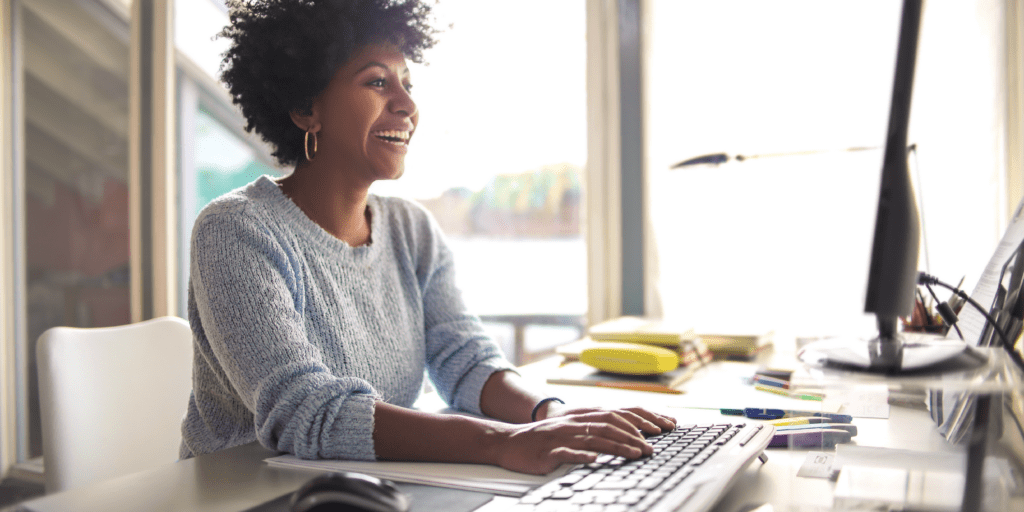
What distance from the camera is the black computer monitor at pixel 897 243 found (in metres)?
0.58

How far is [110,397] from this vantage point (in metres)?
1.24

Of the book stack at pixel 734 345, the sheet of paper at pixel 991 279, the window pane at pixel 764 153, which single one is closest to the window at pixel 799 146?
the window pane at pixel 764 153

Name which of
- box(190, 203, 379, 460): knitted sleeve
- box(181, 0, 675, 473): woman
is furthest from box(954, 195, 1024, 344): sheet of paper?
box(190, 203, 379, 460): knitted sleeve

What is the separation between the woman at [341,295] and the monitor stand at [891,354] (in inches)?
8.5

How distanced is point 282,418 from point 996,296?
921 mm

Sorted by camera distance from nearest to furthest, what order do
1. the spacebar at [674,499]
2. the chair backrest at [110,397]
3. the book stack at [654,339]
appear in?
the spacebar at [674,499] < the chair backrest at [110,397] < the book stack at [654,339]

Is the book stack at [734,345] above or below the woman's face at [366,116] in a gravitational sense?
below

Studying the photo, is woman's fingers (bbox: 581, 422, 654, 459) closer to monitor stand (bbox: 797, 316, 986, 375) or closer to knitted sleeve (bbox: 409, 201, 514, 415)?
monitor stand (bbox: 797, 316, 986, 375)

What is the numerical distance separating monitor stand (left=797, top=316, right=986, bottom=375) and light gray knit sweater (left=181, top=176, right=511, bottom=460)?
20.9 inches

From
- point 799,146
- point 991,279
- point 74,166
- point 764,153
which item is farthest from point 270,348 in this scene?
point 74,166

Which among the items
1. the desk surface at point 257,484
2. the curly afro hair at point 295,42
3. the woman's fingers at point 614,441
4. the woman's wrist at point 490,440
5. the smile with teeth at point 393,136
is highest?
the curly afro hair at point 295,42

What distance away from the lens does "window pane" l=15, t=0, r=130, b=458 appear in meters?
2.78

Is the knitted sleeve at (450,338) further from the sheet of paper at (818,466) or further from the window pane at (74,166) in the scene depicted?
the window pane at (74,166)

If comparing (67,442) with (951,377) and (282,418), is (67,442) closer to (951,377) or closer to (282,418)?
(282,418)
